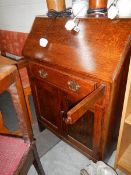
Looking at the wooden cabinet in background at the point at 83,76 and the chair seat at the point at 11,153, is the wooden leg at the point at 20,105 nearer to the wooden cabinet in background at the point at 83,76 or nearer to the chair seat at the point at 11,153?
the chair seat at the point at 11,153

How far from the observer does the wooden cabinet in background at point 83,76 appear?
90 cm

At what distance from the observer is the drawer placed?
101 cm

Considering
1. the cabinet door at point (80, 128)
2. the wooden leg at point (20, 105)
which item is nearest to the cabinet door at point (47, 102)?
the cabinet door at point (80, 128)

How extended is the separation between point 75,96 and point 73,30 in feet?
1.43

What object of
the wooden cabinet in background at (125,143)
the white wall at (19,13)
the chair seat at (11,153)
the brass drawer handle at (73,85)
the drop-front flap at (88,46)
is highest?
the white wall at (19,13)

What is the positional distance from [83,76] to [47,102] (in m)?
0.55

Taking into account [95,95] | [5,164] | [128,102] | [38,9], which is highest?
[38,9]

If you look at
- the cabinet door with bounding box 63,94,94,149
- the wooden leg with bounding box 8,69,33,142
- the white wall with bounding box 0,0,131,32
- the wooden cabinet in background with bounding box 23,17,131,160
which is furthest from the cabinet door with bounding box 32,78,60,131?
the white wall with bounding box 0,0,131,32

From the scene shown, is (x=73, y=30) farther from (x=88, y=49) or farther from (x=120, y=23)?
(x=120, y=23)

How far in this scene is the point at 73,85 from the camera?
1.08 meters

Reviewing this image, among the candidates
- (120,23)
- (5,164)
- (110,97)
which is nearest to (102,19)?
(120,23)

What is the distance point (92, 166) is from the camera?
127cm

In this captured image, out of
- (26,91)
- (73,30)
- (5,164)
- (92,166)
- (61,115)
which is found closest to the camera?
(5,164)

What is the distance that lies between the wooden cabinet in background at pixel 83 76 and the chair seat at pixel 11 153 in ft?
1.01
